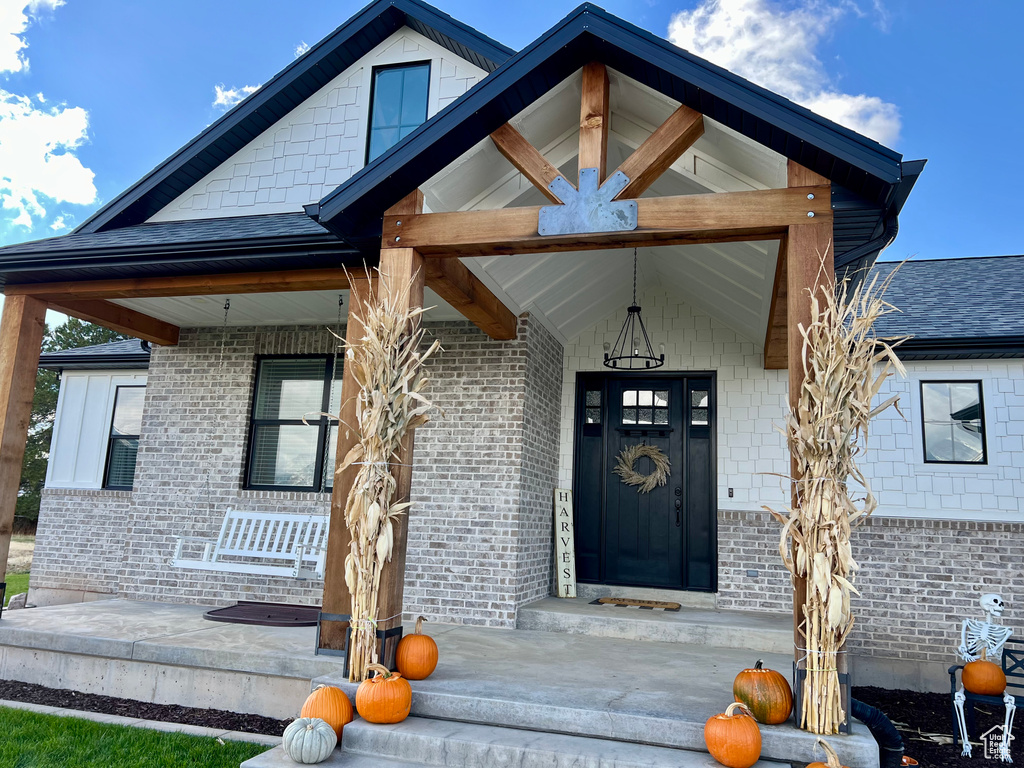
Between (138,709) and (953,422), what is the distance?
6.99 m

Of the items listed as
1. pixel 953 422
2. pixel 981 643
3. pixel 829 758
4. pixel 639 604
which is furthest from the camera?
→ pixel 953 422

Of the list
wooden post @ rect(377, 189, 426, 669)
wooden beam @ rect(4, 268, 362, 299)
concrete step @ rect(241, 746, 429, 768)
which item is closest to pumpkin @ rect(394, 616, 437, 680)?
wooden post @ rect(377, 189, 426, 669)

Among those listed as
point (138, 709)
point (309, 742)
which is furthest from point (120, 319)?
point (309, 742)

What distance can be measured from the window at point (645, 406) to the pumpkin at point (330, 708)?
442cm

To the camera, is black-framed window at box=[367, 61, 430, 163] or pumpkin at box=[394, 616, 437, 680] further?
black-framed window at box=[367, 61, 430, 163]

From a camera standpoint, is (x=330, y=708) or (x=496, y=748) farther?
(x=330, y=708)

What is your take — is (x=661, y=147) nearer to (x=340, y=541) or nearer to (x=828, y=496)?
(x=828, y=496)

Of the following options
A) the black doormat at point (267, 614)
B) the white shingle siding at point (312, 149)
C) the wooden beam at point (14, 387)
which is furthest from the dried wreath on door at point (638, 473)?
the wooden beam at point (14, 387)

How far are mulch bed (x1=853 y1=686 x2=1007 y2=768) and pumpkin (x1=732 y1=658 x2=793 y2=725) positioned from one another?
181 cm

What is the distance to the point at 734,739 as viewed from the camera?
305 centimetres

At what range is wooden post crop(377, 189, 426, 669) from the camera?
3.96 m

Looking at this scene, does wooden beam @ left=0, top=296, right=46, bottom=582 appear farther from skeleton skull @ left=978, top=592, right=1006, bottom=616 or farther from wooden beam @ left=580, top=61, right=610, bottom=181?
skeleton skull @ left=978, top=592, right=1006, bottom=616

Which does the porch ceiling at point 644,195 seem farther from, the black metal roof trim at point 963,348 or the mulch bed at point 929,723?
the mulch bed at point 929,723

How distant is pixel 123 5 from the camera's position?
22.0 metres
